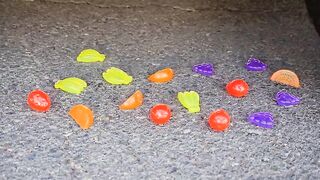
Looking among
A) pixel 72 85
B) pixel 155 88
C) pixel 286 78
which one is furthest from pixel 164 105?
pixel 286 78

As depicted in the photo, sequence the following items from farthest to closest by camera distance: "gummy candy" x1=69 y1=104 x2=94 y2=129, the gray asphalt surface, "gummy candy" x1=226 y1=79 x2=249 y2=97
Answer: "gummy candy" x1=226 y1=79 x2=249 y2=97 < "gummy candy" x1=69 y1=104 x2=94 y2=129 < the gray asphalt surface

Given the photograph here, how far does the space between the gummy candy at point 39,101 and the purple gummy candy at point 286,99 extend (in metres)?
1.01

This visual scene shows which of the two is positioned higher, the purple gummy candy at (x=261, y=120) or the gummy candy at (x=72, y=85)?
the purple gummy candy at (x=261, y=120)

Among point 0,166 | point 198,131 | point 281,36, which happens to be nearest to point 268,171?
point 198,131

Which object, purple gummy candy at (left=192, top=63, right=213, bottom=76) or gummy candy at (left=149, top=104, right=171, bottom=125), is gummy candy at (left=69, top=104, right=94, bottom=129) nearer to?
gummy candy at (left=149, top=104, right=171, bottom=125)

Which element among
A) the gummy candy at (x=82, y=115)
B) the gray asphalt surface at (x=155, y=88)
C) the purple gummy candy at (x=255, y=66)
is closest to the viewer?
the gray asphalt surface at (x=155, y=88)

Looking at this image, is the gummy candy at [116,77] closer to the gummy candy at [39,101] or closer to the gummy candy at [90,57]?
the gummy candy at [90,57]

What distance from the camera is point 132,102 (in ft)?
8.09

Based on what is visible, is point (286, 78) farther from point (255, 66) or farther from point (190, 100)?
point (190, 100)

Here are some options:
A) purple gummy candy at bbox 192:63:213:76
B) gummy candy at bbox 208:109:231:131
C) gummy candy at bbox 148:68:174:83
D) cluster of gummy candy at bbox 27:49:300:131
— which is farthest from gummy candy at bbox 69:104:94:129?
purple gummy candy at bbox 192:63:213:76

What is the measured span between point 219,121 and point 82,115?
1.84 ft

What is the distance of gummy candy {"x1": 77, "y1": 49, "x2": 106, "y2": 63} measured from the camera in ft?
9.18

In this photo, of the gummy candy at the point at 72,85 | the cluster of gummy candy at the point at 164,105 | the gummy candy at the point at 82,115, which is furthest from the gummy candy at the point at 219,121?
the gummy candy at the point at 72,85

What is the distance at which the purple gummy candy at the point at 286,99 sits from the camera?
2549 mm
